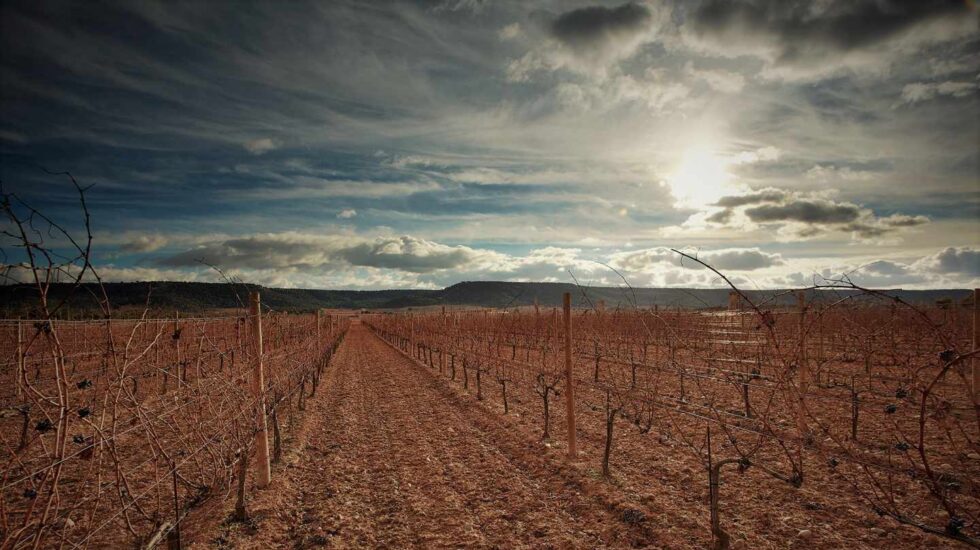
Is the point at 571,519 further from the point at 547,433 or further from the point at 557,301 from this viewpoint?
the point at 557,301

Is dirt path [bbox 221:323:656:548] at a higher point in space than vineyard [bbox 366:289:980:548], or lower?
lower

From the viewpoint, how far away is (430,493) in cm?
539

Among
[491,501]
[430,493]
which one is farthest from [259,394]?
[491,501]

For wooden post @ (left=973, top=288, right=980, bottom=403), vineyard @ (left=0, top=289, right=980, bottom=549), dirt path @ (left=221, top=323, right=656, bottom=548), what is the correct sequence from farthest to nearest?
wooden post @ (left=973, top=288, right=980, bottom=403), dirt path @ (left=221, top=323, right=656, bottom=548), vineyard @ (left=0, top=289, right=980, bottom=549)

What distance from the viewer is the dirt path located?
4387mm

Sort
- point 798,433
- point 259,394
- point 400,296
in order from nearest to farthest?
point 798,433
point 259,394
point 400,296

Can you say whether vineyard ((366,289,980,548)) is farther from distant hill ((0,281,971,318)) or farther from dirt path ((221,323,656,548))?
distant hill ((0,281,971,318))

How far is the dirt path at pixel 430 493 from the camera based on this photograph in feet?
14.4

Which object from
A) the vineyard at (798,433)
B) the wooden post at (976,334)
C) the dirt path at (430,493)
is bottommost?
the dirt path at (430,493)

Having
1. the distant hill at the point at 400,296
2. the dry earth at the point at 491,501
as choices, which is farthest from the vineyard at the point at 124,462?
the distant hill at the point at 400,296

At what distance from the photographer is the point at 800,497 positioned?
4.88 metres

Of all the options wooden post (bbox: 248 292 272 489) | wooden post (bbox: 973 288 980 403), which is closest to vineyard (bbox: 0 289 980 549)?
wooden post (bbox: 248 292 272 489)

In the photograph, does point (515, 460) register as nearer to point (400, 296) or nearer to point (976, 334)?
point (976, 334)

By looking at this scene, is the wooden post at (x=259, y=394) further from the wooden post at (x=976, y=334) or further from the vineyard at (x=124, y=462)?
the wooden post at (x=976, y=334)
